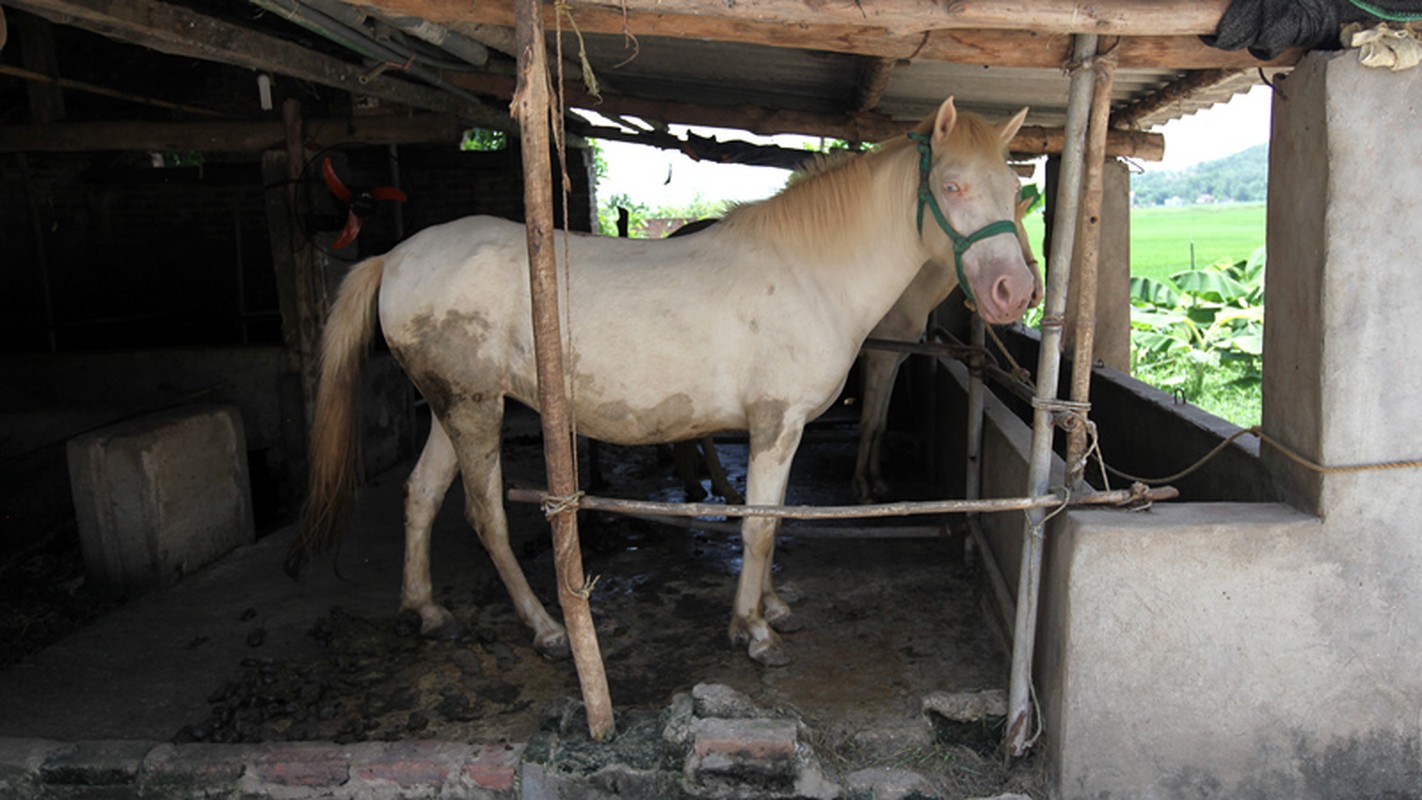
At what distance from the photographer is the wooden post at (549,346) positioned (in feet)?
8.69

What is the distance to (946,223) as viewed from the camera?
135 inches

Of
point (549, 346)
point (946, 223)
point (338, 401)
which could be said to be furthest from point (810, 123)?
point (549, 346)

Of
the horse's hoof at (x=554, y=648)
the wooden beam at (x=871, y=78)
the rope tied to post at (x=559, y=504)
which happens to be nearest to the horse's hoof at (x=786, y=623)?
the horse's hoof at (x=554, y=648)

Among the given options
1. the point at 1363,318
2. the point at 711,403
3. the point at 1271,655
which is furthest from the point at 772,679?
the point at 1363,318

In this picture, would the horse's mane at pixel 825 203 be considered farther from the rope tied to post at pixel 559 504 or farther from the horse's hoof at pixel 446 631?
the horse's hoof at pixel 446 631

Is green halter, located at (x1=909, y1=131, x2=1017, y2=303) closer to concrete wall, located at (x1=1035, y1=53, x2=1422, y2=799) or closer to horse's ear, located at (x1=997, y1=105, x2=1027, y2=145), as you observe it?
horse's ear, located at (x1=997, y1=105, x2=1027, y2=145)

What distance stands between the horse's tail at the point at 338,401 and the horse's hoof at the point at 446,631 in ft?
1.94

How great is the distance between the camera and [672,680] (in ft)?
12.3

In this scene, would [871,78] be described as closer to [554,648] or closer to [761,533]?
[761,533]

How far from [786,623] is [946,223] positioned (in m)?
1.81

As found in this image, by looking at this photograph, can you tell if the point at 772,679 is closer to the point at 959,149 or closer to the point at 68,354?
the point at 959,149

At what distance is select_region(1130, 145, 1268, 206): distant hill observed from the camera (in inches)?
3305

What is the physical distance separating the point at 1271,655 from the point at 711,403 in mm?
2027

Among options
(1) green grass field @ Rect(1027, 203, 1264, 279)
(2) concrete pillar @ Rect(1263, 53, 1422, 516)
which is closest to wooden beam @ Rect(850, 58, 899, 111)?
(2) concrete pillar @ Rect(1263, 53, 1422, 516)
